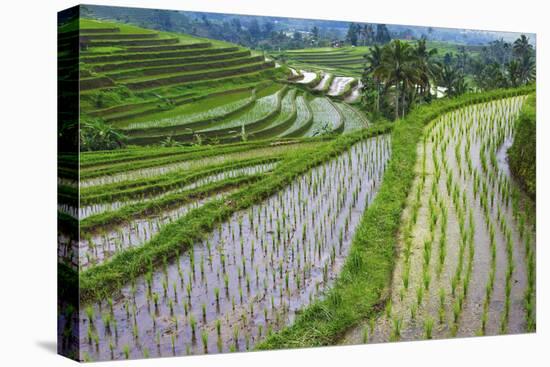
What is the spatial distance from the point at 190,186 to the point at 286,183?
2.81 ft

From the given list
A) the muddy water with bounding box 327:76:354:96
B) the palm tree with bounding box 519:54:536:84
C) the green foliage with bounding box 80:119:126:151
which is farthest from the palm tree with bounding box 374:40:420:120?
the green foliage with bounding box 80:119:126:151

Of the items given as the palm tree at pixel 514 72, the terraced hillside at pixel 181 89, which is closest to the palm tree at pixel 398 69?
the terraced hillside at pixel 181 89

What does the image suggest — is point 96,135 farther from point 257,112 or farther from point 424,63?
point 424,63

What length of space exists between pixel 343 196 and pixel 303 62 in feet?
3.93

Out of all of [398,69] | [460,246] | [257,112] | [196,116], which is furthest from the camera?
[398,69]

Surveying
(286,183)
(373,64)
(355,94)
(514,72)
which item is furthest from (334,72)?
(514,72)

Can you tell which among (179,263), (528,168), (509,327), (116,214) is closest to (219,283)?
(179,263)

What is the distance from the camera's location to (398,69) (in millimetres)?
7621

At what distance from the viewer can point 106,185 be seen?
6.45 metres

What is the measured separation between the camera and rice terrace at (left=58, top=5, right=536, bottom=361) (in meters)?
6.30

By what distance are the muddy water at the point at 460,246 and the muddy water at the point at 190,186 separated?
1.38 m

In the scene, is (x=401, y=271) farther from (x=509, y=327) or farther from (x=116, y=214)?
(x=116, y=214)

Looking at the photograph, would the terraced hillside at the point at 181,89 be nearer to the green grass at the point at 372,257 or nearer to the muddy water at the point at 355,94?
the muddy water at the point at 355,94

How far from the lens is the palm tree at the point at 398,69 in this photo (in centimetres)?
755
